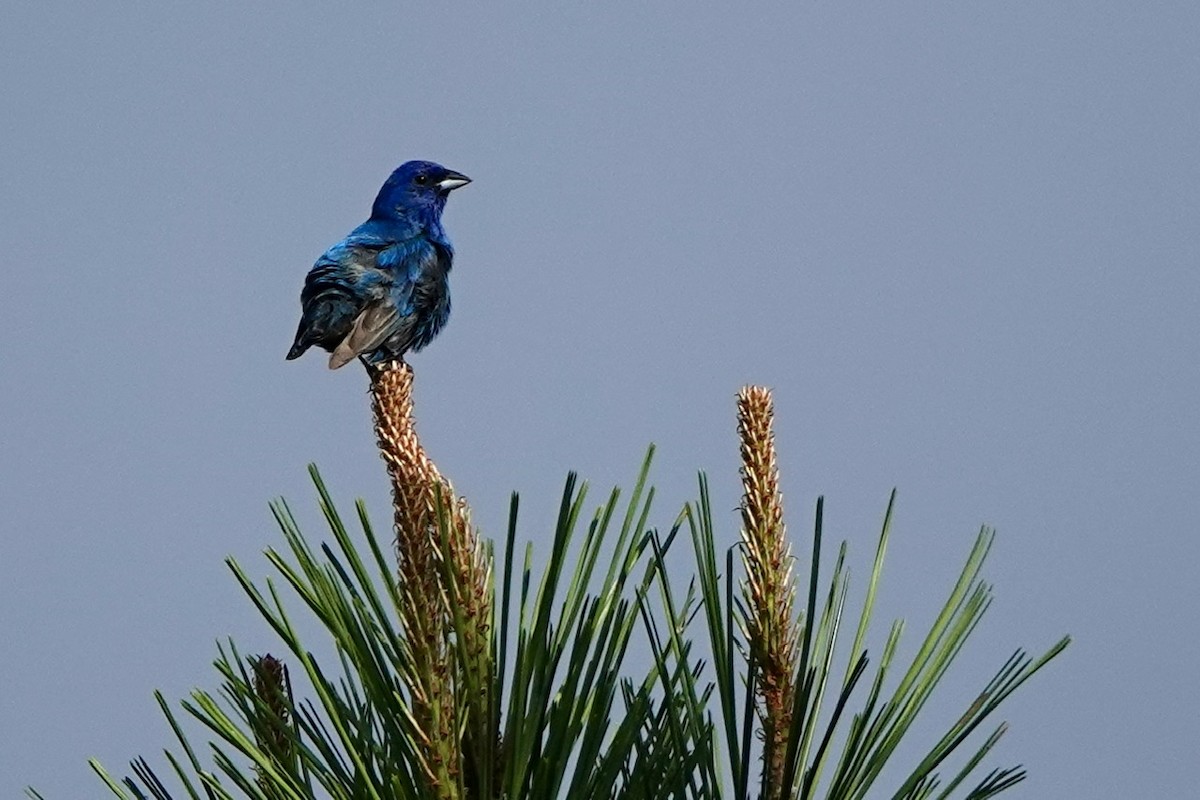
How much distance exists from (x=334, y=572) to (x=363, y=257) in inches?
256

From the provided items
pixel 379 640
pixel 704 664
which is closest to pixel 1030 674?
pixel 704 664

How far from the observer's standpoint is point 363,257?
8.84 m

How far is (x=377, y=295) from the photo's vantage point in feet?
27.9

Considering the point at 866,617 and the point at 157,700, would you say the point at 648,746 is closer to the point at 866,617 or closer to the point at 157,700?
the point at 866,617

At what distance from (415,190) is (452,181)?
32cm

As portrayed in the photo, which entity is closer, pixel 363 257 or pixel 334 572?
pixel 334 572

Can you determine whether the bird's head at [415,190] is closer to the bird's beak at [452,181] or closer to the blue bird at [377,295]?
the bird's beak at [452,181]

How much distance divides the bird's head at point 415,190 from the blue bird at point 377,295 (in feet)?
0.93

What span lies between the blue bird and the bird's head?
0.28 m

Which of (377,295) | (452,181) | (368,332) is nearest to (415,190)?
(452,181)

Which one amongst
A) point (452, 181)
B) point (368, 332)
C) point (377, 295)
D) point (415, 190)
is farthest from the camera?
point (452, 181)

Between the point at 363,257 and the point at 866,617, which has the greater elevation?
the point at 363,257

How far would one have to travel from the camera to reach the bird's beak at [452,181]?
10578mm

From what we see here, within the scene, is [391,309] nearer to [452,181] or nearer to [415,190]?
[415,190]
